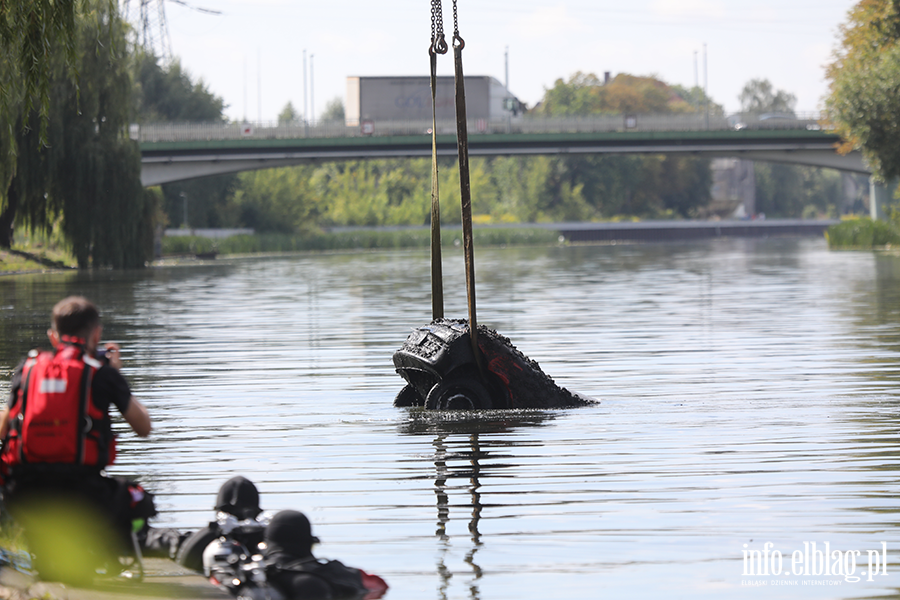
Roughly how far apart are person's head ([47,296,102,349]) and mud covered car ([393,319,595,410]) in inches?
224

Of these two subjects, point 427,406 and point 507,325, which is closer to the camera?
point 427,406

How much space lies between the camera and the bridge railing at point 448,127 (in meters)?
72.9

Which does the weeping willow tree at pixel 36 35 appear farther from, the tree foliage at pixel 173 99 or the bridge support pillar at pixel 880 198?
the tree foliage at pixel 173 99

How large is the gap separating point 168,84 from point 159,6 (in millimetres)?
83032

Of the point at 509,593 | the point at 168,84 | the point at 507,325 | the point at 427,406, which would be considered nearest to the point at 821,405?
the point at 427,406

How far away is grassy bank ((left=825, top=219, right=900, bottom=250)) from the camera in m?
60.7

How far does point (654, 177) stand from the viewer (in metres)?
126

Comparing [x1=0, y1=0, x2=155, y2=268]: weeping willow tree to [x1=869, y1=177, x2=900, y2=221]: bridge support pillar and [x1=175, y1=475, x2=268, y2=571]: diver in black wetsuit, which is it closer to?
[x1=175, y1=475, x2=268, y2=571]: diver in black wetsuit

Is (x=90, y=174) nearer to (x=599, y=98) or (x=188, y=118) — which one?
(x=188, y=118)

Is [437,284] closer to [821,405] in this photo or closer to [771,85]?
[821,405]

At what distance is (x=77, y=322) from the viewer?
5.09 m

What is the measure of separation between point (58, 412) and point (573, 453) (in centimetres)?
458

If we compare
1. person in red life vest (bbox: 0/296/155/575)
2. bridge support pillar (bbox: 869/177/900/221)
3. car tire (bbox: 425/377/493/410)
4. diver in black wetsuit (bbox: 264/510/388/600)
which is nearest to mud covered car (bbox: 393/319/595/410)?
car tire (bbox: 425/377/493/410)

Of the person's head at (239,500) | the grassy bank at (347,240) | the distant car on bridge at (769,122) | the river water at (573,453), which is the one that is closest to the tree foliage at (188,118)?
the grassy bank at (347,240)
